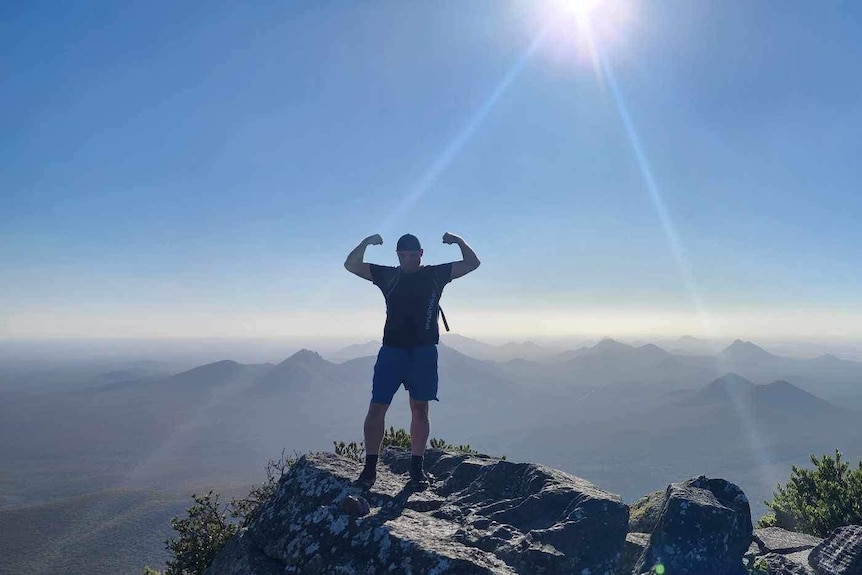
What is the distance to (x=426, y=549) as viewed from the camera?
652 centimetres

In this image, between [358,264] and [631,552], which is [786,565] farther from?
[358,264]

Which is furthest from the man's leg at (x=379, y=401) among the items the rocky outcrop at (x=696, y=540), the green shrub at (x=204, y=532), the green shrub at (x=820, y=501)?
the green shrub at (x=820, y=501)

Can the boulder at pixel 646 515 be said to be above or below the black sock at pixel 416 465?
below

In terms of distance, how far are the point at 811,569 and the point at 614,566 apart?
4.53 meters

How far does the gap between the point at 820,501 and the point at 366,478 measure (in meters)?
13.8

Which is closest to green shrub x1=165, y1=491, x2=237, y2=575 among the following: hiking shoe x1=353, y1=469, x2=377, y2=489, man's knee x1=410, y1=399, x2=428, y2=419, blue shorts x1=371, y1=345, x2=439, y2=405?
hiking shoe x1=353, y1=469, x2=377, y2=489

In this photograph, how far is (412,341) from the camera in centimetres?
891

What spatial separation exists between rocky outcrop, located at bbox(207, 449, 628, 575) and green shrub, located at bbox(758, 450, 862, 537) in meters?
9.61

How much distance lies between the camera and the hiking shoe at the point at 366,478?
8.30 meters

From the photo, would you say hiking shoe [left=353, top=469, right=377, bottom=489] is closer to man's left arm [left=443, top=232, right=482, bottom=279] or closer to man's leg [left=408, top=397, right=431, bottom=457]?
man's leg [left=408, top=397, right=431, bottom=457]

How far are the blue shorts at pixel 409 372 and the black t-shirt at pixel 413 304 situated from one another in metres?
0.17

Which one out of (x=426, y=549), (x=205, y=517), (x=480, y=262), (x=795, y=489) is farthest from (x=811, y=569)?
(x=205, y=517)

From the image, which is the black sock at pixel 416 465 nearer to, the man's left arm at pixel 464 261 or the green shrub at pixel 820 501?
the man's left arm at pixel 464 261

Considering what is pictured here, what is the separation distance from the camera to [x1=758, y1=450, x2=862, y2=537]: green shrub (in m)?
13.2
